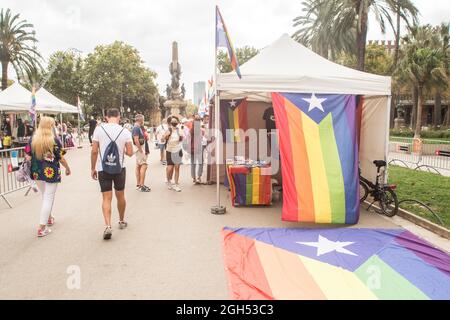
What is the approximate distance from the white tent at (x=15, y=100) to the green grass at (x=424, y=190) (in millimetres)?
16248

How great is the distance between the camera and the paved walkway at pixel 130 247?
4301 mm

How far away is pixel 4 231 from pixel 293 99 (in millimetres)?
5424

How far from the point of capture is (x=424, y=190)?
1048 centimetres

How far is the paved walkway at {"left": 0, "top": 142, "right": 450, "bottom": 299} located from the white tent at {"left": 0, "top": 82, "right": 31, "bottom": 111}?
35.6 ft

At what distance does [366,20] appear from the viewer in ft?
64.3

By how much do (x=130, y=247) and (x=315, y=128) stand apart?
12.4 feet

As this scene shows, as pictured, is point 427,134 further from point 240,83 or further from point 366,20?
point 240,83

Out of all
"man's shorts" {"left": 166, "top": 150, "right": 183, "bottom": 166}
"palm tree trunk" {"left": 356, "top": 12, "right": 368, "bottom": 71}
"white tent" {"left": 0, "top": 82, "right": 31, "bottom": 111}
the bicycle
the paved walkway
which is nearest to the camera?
the paved walkway

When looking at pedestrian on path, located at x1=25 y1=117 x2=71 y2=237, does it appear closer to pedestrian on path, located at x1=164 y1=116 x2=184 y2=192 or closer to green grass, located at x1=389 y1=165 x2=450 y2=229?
pedestrian on path, located at x1=164 y1=116 x2=184 y2=192

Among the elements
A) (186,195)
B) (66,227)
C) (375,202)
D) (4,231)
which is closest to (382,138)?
(375,202)

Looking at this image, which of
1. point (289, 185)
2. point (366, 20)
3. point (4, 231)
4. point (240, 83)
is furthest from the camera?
point (366, 20)

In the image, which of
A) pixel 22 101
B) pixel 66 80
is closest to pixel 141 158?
pixel 22 101

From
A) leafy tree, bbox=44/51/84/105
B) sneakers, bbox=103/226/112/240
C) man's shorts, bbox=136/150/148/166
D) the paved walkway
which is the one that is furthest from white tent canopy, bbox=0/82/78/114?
leafy tree, bbox=44/51/84/105

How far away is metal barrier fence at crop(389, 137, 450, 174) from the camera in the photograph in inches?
634
